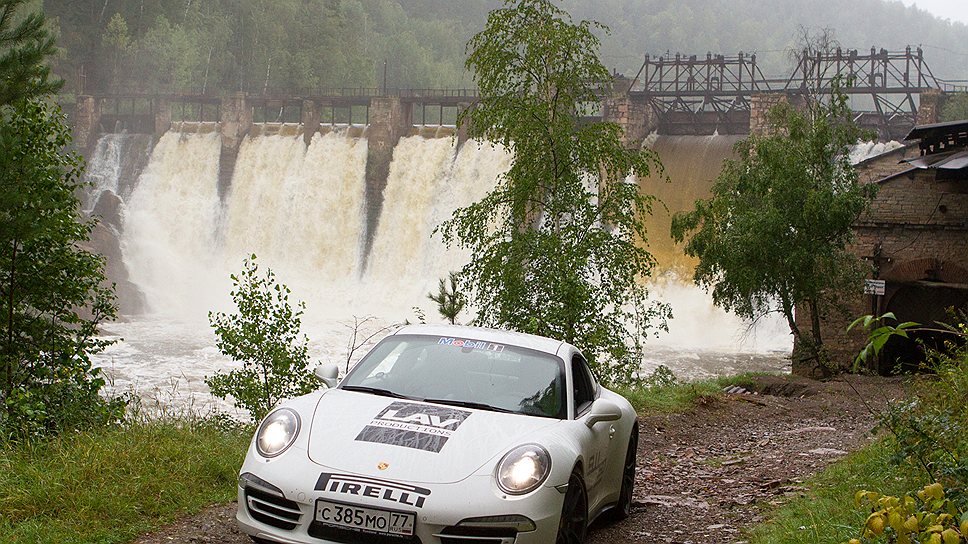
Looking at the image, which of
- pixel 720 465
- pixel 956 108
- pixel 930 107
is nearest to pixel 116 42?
pixel 930 107

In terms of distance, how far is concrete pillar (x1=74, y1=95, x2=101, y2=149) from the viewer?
189ft

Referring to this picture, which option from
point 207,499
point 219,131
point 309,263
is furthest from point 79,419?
point 219,131

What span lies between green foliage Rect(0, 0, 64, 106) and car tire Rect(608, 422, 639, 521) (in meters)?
7.39

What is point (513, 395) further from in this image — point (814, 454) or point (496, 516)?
point (814, 454)

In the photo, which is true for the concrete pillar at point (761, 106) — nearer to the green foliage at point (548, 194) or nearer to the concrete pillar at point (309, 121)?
the concrete pillar at point (309, 121)

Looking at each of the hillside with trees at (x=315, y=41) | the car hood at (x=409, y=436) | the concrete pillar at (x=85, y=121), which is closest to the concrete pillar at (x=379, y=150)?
the concrete pillar at (x=85, y=121)

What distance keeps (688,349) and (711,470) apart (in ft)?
74.0

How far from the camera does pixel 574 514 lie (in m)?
5.76

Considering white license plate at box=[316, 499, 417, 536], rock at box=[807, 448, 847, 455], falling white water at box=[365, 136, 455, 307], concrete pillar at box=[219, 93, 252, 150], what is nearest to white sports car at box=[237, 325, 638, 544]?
white license plate at box=[316, 499, 417, 536]

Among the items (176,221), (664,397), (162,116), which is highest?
(162,116)

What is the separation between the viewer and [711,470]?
9.73 metres

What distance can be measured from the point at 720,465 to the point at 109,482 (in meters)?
5.81

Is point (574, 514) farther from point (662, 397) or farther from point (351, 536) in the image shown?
point (662, 397)

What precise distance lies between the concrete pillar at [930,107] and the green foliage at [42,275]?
30.7 meters
